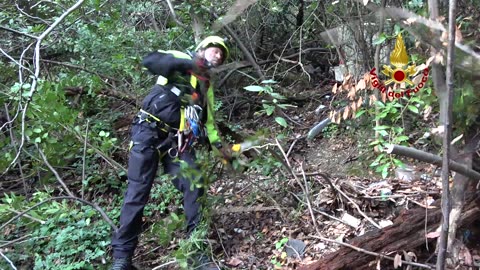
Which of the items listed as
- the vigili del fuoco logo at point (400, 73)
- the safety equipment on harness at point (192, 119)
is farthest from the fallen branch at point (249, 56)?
the vigili del fuoco logo at point (400, 73)

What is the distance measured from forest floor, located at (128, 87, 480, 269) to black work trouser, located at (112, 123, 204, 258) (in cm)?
26

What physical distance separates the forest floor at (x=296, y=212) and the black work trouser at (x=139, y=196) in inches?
10.2

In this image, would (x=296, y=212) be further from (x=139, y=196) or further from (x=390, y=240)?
(x=139, y=196)

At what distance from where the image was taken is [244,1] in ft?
9.04

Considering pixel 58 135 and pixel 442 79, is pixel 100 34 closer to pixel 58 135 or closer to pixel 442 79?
pixel 58 135

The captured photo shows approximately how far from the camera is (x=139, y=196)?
157 inches

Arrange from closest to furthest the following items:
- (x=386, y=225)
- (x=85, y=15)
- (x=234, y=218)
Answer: (x=386, y=225) < (x=234, y=218) < (x=85, y=15)

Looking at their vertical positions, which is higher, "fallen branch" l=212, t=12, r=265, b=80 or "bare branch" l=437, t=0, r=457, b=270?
"bare branch" l=437, t=0, r=457, b=270

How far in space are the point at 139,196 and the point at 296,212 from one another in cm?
131

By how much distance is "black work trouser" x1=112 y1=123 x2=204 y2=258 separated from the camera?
3.96 m

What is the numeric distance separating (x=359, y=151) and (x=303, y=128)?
116 centimetres

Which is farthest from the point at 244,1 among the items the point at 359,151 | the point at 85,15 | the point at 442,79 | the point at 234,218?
the point at 85,15

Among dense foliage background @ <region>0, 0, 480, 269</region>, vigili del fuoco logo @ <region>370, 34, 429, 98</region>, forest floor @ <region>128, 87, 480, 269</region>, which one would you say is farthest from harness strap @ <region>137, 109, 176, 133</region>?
vigili del fuoco logo @ <region>370, 34, 429, 98</region>

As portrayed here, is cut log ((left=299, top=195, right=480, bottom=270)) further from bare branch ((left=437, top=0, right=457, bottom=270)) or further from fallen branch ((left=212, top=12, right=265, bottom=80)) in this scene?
fallen branch ((left=212, top=12, right=265, bottom=80))
